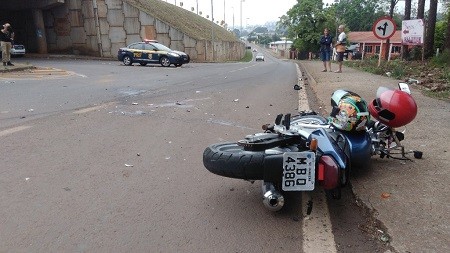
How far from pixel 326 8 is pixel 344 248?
7195 centimetres

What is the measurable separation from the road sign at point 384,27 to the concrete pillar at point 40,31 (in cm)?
3017

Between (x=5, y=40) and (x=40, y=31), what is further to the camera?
(x=40, y=31)

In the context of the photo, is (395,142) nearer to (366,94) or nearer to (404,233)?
(404,233)

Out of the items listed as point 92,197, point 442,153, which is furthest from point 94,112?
point 442,153

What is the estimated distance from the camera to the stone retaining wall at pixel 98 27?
34125 mm

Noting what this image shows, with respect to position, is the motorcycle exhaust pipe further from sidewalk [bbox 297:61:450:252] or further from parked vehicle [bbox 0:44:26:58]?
parked vehicle [bbox 0:44:26:58]

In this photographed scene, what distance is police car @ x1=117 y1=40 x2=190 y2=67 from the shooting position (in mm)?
23297

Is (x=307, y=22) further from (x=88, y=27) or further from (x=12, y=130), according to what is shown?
(x=12, y=130)

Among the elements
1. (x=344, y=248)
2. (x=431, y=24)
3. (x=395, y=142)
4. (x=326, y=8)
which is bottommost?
(x=344, y=248)

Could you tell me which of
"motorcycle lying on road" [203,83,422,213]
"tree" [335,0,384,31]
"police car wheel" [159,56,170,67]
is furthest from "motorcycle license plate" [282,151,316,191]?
"tree" [335,0,384,31]

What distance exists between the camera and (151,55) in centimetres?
2386

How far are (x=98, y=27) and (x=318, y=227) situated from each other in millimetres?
34915

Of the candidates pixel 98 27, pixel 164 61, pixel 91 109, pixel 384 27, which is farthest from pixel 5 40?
pixel 98 27

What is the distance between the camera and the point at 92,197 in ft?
11.1
